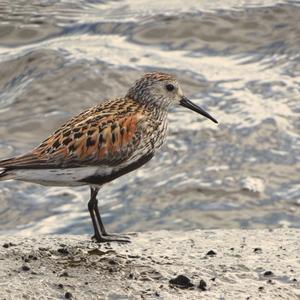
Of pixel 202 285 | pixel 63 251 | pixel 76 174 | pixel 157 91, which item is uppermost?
pixel 157 91

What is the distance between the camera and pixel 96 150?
8.75 metres

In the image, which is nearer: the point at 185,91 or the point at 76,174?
the point at 76,174

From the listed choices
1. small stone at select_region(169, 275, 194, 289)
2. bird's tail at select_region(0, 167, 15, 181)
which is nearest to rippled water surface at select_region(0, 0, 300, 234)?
bird's tail at select_region(0, 167, 15, 181)

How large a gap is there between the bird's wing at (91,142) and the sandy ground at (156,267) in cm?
76

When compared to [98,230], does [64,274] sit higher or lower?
higher

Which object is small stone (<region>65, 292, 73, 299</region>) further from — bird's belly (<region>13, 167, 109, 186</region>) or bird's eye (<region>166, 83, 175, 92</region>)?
bird's eye (<region>166, 83, 175, 92</region>)

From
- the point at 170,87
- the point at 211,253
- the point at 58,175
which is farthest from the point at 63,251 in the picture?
the point at 170,87

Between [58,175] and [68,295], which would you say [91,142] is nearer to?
[58,175]

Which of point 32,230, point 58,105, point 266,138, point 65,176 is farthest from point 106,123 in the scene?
point 58,105

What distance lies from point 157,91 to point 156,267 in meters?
2.25

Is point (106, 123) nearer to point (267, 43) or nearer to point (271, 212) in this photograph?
point (271, 212)

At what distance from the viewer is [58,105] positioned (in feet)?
44.8

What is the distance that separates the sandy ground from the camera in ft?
24.5

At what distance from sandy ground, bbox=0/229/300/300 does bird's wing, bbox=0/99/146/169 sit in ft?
2.51
